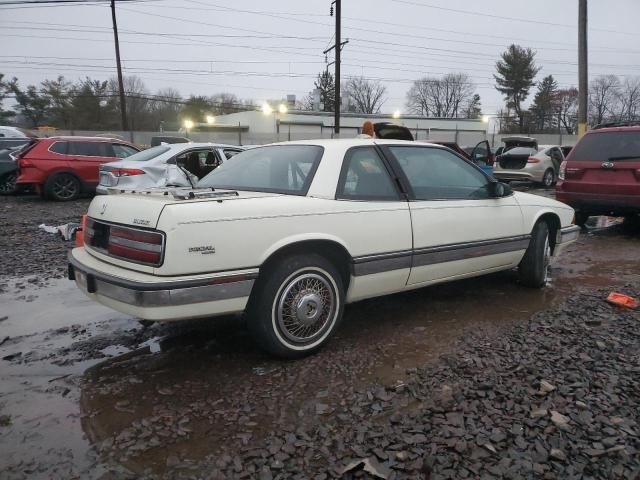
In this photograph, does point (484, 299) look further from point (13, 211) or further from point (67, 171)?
point (67, 171)

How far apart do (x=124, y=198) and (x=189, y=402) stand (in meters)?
1.33

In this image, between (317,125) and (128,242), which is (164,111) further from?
(128,242)

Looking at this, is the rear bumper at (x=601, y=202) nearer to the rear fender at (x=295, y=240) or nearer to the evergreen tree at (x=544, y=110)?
the rear fender at (x=295, y=240)

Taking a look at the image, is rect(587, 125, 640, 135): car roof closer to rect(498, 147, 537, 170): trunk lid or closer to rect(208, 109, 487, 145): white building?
rect(498, 147, 537, 170): trunk lid

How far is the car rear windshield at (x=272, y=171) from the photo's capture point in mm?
3391

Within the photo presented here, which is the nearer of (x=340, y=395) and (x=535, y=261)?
(x=340, y=395)

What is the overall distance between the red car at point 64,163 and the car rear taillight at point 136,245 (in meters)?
9.42

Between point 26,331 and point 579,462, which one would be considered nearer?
point 579,462

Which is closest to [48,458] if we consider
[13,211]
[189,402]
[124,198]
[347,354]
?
[189,402]

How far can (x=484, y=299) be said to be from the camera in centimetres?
444

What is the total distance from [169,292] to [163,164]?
6.38 meters

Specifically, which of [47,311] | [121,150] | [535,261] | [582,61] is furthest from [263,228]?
[582,61]

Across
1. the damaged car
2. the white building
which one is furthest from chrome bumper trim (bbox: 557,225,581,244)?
the white building

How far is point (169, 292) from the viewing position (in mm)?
2617
